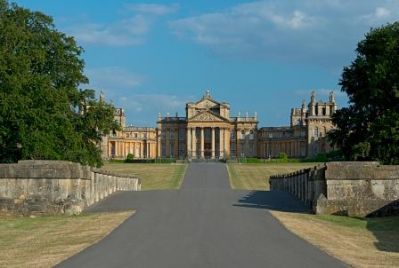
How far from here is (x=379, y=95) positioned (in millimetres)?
49906

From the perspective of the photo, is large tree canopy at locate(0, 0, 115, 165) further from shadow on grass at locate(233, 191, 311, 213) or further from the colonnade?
the colonnade

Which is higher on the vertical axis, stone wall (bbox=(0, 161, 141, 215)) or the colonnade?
the colonnade

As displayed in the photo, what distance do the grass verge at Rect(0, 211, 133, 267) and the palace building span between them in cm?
14687

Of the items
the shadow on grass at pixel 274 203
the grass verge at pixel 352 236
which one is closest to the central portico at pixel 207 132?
the shadow on grass at pixel 274 203

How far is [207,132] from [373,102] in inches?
4926

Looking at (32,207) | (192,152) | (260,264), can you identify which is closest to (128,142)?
(192,152)

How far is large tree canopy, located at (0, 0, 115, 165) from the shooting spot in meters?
39.0

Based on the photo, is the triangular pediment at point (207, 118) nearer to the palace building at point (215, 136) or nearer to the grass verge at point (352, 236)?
the palace building at point (215, 136)

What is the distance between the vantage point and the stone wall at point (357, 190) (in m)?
24.0

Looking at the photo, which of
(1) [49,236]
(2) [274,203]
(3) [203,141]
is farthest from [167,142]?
(1) [49,236]

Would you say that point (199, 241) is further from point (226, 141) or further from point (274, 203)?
point (226, 141)

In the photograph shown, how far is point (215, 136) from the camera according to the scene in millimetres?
175750

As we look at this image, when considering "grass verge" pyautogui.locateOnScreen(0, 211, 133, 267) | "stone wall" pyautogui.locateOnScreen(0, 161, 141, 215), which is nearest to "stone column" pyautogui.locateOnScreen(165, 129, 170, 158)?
"stone wall" pyautogui.locateOnScreen(0, 161, 141, 215)

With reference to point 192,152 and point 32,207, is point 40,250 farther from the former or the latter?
point 192,152
